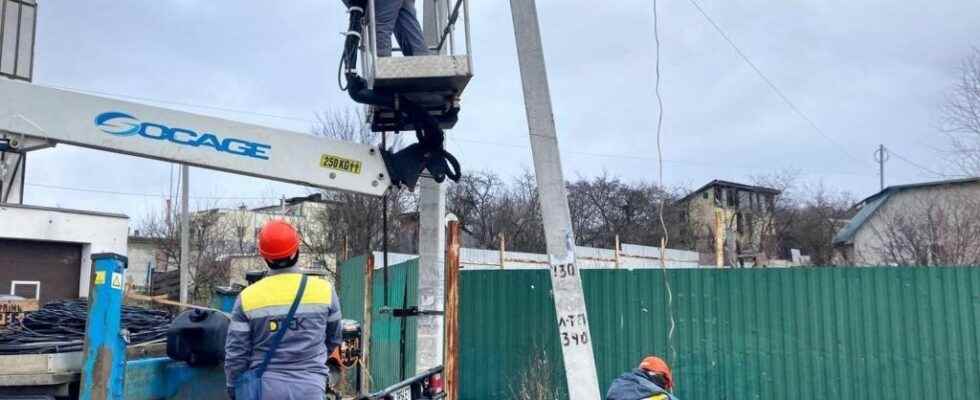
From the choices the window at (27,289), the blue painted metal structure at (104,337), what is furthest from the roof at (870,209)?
the blue painted metal structure at (104,337)

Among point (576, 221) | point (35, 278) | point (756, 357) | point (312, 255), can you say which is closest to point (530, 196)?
point (576, 221)

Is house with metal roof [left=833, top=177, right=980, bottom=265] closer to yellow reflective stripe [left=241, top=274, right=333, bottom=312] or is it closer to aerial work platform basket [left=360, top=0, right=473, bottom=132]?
aerial work platform basket [left=360, top=0, right=473, bottom=132]

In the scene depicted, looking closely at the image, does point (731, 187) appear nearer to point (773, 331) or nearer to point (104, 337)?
point (773, 331)

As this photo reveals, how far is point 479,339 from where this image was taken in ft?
35.9

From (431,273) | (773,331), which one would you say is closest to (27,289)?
(431,273)

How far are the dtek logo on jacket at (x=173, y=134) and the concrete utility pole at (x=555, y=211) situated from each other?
314 centimetres

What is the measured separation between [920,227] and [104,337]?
22711 mm

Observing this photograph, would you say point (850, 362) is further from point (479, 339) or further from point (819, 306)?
point (479, 339)

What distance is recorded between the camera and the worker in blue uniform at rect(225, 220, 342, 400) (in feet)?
12.8

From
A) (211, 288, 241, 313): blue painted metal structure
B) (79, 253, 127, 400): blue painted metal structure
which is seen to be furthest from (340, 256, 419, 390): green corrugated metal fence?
(79, 253, 127, 400): blue painted metal structure

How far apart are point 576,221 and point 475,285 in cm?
3054

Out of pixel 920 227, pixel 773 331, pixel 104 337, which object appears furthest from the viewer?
pixel 920 227

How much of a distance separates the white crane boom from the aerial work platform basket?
0.61 meters

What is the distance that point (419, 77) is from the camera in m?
5.97
